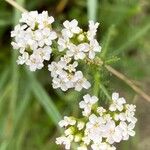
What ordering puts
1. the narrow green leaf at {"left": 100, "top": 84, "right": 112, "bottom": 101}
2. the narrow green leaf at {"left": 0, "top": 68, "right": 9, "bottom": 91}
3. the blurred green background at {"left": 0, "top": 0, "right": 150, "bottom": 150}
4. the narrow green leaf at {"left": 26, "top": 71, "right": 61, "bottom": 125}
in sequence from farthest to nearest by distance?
the narrow green leaf at {"left": 0, "top": 68, "right": 9, "bottom": 91} → the blurred green background at {"left": 0, "top": 0, "right": 150, "bottom": 150} → the narrow green leaf at {"left": 26, "top": 71, "right": 61, "bottom": 125} → the narrow green leaf at {"left": 100, "top": 84, "right": 112, "bottom": 101}

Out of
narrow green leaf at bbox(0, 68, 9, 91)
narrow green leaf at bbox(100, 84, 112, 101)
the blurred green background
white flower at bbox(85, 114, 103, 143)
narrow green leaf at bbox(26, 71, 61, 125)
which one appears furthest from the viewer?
narrow green leaf at bbox(0, 68, 9, 91)

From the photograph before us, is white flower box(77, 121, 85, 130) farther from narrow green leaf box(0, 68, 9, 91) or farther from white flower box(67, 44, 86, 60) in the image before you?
narrow green leaf box(0, 68, 9, 91)

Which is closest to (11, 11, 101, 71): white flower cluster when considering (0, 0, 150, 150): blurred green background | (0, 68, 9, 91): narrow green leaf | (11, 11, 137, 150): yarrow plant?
(11, 11, 137, 150): yarrow plant

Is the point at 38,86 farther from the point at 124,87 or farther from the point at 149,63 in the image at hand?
the point at 149,63

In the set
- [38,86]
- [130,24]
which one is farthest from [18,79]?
[130,24]

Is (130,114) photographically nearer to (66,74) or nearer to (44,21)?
(66,74)

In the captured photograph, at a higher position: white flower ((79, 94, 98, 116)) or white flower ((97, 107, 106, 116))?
white flower ((79, 94, 98, 116))
